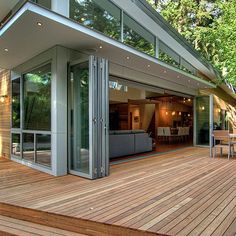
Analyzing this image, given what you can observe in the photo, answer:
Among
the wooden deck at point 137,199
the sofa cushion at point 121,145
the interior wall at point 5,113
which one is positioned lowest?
the wooden deck at point 137,199

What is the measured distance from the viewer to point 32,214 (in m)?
3.46

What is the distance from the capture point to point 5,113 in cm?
854

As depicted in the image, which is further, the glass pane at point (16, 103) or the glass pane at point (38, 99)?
the glass pane at point (16, 103)

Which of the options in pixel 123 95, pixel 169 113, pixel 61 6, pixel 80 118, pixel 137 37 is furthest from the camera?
pixel 169 113

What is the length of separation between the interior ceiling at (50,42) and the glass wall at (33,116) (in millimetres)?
547

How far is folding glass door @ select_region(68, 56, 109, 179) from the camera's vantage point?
5.12m

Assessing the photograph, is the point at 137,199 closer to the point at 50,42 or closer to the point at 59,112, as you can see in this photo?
the point at 59,112

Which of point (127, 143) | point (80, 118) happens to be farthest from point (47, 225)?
Result: point (127, 143)

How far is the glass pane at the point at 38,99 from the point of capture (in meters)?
5.86

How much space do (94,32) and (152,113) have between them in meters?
12.1

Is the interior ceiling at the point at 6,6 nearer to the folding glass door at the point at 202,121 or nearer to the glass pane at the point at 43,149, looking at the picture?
the glass pane at the point at 43,149

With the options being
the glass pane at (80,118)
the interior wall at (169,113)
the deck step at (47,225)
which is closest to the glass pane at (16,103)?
the glass pane at (80,118)

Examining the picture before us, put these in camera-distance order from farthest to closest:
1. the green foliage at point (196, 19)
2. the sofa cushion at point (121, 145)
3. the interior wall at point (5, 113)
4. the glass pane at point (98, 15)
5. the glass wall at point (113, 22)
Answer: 1. the green foliage at point (196, 19)
2. the interior wall at point (5, 113)
3. the sofa cushion at point (121, 145)
4. the glass wall at point (113, 22)
5. the glass pane at point (98, 15)

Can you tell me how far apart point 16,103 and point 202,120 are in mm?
8135
